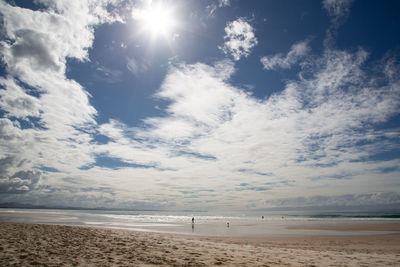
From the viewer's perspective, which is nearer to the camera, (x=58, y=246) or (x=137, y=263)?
(x=137, y=263)

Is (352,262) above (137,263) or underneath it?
underneath

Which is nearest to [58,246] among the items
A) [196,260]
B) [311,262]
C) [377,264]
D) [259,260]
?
[196,260]

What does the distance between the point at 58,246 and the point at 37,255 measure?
281 cm

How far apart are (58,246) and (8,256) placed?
11.0ft

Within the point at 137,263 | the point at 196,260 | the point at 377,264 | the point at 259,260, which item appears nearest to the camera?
the point at 137,263

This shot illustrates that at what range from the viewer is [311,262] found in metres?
12.5

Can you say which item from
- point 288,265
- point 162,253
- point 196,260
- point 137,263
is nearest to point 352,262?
point 288,265

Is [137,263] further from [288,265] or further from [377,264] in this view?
[377,264]

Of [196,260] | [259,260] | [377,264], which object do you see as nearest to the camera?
[196,260]

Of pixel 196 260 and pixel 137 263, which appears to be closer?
pixel 137 263

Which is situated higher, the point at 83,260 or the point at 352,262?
the point at 83,260

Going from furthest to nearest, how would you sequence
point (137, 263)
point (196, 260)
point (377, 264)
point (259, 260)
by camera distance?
point (377, 264), point (259, 260), point (196, 260), point (137, 263)

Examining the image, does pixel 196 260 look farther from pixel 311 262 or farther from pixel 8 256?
pixel 8 256

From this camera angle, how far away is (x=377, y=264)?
12984mm
